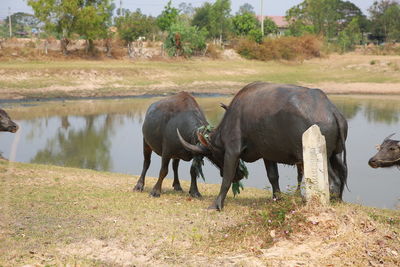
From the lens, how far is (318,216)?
6.53 meters

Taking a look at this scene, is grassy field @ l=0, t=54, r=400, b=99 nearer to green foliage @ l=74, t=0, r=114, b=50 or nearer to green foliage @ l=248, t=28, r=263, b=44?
green foliage @ l=74, t=0, r=114, b=50

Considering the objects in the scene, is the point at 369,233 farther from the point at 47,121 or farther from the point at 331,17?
the point at 331,17

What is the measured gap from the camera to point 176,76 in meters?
38.2

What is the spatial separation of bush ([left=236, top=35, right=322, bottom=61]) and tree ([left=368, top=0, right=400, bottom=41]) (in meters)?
19.8

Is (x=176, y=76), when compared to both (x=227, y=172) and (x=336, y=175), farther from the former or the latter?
(x=336, y=175)

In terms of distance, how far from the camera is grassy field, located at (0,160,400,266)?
6.12 m

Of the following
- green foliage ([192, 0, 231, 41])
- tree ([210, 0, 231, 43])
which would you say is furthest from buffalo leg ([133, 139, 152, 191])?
green foliage ([192, 0, 231, 41])

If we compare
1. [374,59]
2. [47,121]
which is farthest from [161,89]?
[374,59]

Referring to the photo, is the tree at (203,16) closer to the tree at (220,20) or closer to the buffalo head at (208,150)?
the tree at (220,20)

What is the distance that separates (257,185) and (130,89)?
72.2ft

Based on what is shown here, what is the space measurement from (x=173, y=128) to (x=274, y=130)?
2369mm

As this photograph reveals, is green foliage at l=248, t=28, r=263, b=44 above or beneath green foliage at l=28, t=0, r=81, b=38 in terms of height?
beneath

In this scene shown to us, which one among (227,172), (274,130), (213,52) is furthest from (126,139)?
(213,52)

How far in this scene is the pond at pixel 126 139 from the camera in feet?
47.1
